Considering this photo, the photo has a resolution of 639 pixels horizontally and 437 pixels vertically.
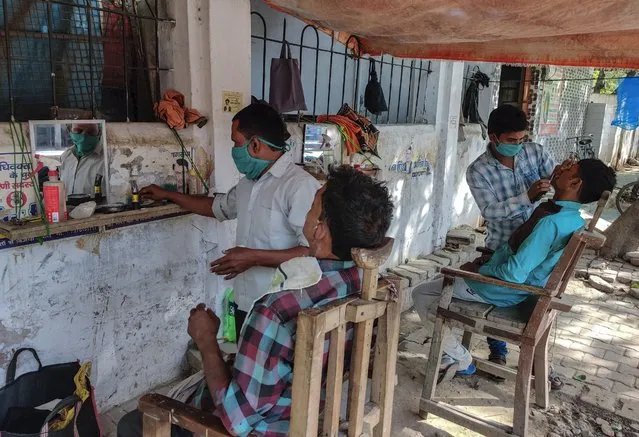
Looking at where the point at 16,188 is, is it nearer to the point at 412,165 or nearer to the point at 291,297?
the point at 291,297

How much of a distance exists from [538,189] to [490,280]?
2.38 ft

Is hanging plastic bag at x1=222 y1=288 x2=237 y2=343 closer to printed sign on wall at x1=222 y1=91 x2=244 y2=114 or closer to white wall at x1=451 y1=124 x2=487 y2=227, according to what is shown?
printed sign on wall at x1=222 y1=91 x2=244 y2=114

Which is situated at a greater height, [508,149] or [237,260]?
[508,149]

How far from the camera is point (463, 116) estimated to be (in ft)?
21.7

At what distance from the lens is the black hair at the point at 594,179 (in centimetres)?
259

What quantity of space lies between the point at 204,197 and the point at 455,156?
3.99m

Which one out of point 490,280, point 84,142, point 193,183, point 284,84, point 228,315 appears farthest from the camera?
point 284,84

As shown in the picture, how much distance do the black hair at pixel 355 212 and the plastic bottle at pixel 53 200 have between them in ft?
4.65

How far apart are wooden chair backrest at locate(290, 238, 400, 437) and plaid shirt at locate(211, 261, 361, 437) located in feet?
0.28

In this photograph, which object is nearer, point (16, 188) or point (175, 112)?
point (16, 188)

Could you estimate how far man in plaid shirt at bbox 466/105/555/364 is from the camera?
3.19 metres

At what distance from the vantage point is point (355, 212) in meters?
1.44

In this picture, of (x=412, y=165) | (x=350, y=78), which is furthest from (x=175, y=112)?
(x=350, y=78)

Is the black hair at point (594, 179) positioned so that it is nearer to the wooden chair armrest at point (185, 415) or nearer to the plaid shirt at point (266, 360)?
the plaid shirt at point (266, 360)
